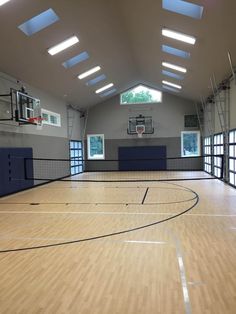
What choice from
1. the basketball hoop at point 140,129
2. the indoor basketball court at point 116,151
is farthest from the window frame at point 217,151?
the basketball hoop at point 140,129

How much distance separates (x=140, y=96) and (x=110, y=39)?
8558mm

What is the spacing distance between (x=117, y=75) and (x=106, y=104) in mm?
4472

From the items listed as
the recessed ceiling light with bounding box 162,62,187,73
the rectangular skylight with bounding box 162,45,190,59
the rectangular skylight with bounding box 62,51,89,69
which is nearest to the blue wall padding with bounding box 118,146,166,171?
the recessed ceiling light with bounding box 162,62,187,73

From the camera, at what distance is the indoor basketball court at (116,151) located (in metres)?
3.34

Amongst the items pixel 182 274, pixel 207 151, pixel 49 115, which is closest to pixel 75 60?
pixel 49 115

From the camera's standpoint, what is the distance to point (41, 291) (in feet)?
10.5

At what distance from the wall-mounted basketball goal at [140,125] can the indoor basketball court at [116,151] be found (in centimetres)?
8

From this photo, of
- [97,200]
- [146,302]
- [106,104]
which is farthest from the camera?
[106,104]

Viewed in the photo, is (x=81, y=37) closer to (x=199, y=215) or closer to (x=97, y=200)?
(x=97, y=200)

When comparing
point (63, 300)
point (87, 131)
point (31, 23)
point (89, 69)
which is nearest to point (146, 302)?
point (63, 300)

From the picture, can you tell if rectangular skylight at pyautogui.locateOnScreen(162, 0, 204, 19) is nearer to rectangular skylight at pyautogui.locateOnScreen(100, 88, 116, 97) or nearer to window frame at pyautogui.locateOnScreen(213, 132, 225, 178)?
window frame at pyautogui.locateOnScreen(213, 132, 225, 178)

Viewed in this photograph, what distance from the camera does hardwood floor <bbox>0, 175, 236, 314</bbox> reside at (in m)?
2.92

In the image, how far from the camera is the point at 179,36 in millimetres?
8516

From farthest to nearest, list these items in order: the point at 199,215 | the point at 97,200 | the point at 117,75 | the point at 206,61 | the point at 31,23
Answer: the point at 117,75, the point at 206,61, the point at 97,200, the point at 31,23, the point at 199,215
